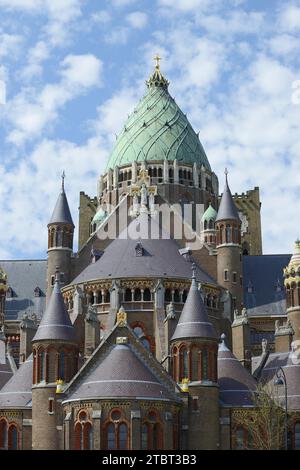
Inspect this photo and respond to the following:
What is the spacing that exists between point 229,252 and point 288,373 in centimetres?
1892

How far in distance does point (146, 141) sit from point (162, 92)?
907cm

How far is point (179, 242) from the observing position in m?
98.6

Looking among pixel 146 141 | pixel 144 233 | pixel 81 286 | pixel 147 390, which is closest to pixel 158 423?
pixel 147 390

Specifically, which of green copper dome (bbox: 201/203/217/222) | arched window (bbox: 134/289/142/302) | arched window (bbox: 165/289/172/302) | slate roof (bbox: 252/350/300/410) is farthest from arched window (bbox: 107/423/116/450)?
green copper dome (bbox: 201/203/217/222)

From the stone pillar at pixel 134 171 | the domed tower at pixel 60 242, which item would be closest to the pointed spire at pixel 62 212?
the domed tower at pixel 60 242

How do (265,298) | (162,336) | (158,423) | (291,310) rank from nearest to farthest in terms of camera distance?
(158,423), (162,336), (291,310), (265,298)

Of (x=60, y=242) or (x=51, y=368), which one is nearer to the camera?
(x=51, y=368)

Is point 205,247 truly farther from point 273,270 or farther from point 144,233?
point 273,270

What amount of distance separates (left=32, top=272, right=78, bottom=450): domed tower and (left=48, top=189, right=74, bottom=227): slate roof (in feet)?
64.3

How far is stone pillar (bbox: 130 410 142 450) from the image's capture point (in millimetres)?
70000

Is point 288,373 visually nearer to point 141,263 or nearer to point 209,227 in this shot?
point 141,263

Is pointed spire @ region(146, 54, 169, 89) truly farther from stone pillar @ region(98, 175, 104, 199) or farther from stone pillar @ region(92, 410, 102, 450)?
stone pillar @ region(92, 410, 102, 450)

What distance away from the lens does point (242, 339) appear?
86438 millimetres

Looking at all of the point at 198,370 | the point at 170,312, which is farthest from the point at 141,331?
the point at 198,370
